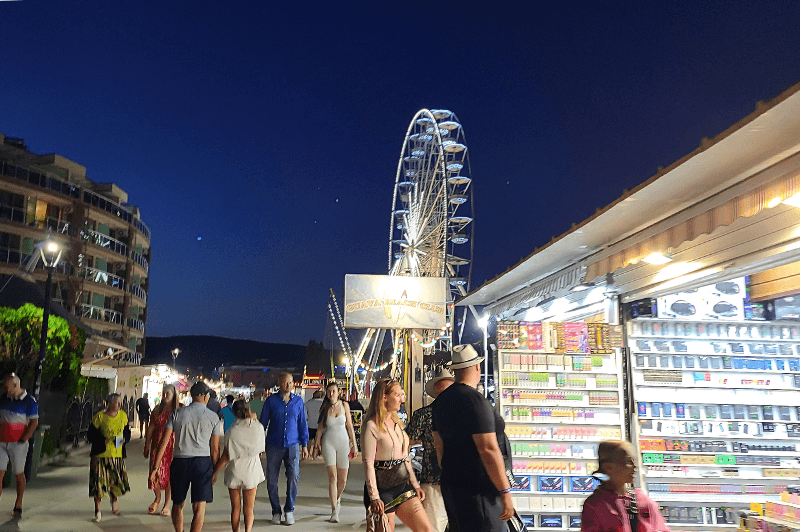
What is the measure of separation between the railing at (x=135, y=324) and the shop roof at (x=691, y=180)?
1967 inches

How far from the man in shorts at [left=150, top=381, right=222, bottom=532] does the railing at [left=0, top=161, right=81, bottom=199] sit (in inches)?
1699

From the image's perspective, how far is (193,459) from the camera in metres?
6.88

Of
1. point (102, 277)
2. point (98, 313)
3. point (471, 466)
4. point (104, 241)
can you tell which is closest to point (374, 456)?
point (471, 466)

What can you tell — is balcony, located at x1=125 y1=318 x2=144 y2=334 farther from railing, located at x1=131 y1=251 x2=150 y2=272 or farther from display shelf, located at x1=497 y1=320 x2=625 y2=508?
display shelf, located at x1=497 y1=320 x2=625 y2=508

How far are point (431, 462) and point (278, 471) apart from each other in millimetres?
3282

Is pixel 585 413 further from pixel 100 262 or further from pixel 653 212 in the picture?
pixel 100 262

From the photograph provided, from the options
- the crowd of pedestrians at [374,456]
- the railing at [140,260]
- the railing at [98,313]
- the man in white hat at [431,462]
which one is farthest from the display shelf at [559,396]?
the railing at [140,260]

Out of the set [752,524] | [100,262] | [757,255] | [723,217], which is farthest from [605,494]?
[100,262]

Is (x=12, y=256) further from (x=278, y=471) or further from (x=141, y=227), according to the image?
(x=278, y=471)

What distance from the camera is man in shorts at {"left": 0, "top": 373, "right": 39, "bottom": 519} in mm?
8258

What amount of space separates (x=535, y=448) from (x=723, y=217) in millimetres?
4259

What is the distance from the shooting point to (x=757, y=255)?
22.3 feet

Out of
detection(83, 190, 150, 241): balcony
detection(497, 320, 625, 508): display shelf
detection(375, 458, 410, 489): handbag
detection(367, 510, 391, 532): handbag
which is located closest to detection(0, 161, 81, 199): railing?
detection(83, 190, 150, 241): balcony

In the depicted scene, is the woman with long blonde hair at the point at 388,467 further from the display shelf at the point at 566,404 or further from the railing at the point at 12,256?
the railing at the point at 12,256
